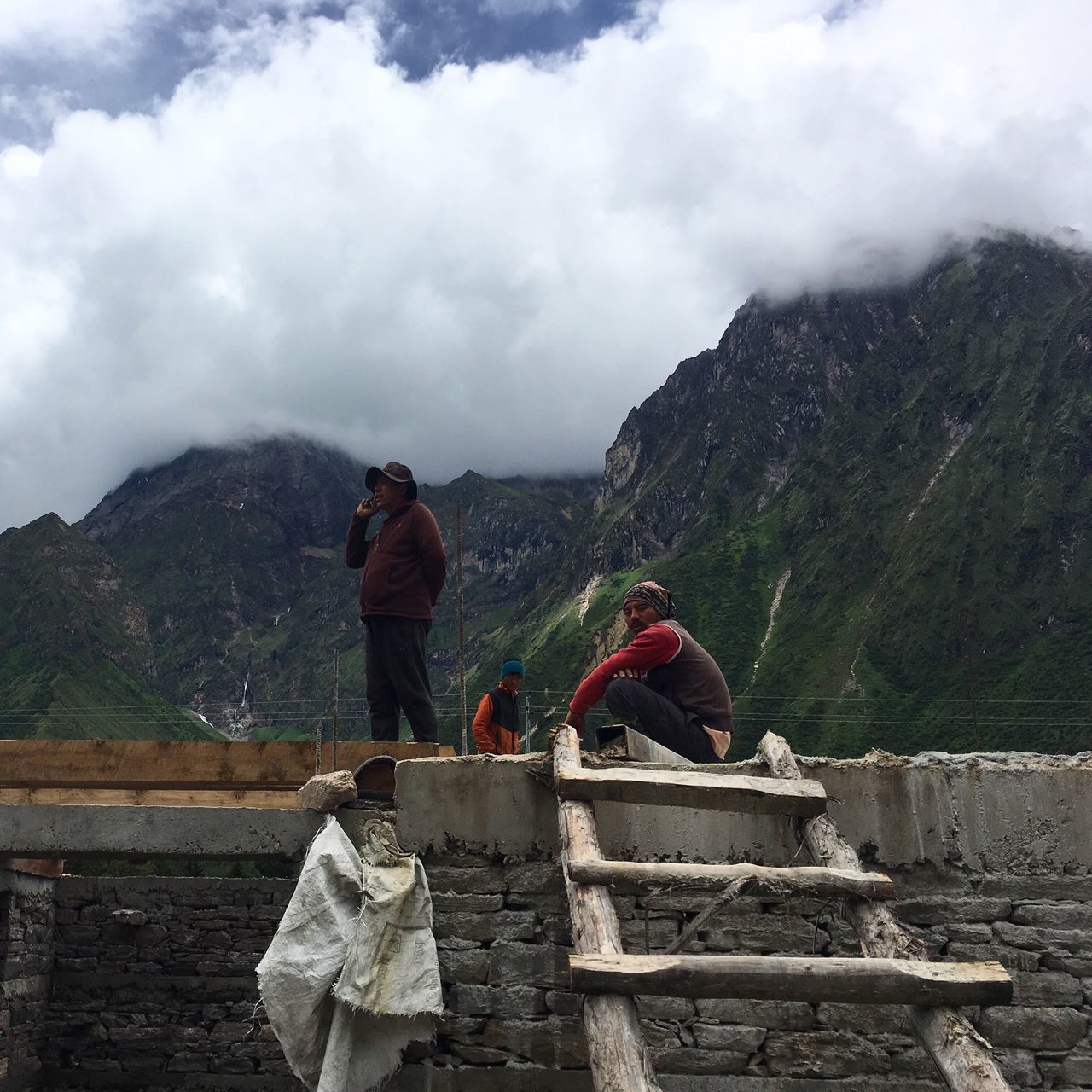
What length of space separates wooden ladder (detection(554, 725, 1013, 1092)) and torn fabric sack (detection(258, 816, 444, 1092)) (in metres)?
1.19

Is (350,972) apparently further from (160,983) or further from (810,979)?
(160,983)

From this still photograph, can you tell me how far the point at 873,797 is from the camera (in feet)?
17.5

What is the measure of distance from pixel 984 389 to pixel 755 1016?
151203 millimetres

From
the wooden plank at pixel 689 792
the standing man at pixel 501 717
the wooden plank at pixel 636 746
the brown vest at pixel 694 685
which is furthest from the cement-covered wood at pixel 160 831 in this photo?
the standing man at pixel 501 717

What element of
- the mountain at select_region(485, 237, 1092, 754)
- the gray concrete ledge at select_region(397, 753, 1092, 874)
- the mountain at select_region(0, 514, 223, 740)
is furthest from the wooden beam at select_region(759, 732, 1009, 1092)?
the mountain at select_region(0, 514, 223, 740)

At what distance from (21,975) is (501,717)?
186 inches

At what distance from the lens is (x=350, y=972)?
4.69m

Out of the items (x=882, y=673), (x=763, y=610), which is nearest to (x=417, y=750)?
(x=882, y=673)

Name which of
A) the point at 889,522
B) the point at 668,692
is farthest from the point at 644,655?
the point at 889,522

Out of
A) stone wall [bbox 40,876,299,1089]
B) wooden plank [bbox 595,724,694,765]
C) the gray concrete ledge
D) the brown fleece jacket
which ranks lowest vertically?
stone wall [bbox 40,876,299,1089]

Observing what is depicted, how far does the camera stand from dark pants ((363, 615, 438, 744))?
26.1 feet

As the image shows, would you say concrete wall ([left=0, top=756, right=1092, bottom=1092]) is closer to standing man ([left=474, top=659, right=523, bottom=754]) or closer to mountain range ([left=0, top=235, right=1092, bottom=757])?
standing man ([left=474, top=659, right=523, bottom=754])

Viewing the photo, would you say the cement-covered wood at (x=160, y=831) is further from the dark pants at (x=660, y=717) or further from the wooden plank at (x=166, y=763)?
the dark pants at (x=660, y=717)

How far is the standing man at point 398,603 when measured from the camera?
8008 mm
